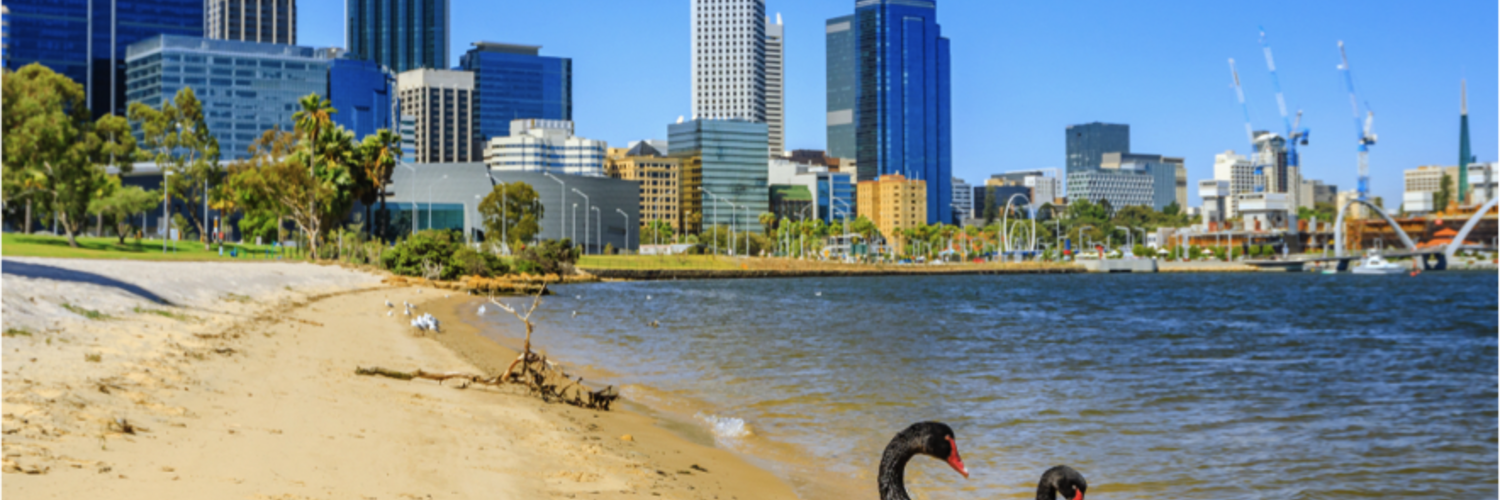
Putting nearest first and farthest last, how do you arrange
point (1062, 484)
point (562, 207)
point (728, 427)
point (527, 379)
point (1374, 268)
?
point (1062, 484), point (728, 427), point (527, 379), point (1374, 268), point (562, 207)

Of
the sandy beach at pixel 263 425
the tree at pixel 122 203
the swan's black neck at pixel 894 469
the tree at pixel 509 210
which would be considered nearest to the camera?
the swan's black neck at pixel 894 469

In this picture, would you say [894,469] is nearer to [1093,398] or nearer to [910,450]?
[910,450]

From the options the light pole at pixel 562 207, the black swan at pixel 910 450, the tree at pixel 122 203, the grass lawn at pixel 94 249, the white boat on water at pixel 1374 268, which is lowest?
the white boat on water at pixel 1374 268

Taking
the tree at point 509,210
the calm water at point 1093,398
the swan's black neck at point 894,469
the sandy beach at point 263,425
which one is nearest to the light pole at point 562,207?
the tree at point 509,210

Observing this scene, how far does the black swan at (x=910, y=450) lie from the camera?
6.01 meters

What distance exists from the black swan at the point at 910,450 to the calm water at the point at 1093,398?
575 centimetres

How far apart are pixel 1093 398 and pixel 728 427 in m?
8.61

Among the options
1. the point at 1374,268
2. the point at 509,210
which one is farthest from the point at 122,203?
the point at 1374,268

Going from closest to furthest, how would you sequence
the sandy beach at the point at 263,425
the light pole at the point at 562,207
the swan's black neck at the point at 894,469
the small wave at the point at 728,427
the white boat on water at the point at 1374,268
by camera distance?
the swan's black neck at the point at 894,469 → the sandy beach at the point at 263,425 → the small wave at the point at 728,427 → the white boat on water at the point at 1374,268 → the light pole at the point at 562,207

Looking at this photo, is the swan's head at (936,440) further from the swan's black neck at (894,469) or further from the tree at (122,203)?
the tree at (122,203)

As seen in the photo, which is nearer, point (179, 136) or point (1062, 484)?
point (1062, 484)

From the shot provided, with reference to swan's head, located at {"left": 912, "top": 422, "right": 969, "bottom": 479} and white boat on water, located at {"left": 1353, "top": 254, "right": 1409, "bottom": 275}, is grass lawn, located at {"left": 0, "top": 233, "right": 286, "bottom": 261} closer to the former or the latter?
swan's head, located at {"left": 912, "top": 422, "right": 969, "bottom": 479}

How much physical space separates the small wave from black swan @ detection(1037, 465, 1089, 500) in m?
9.52

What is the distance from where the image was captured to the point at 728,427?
1572 centimetres
